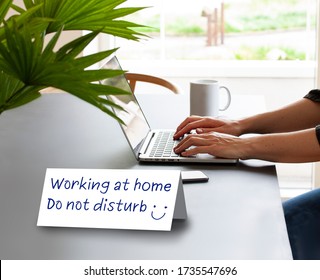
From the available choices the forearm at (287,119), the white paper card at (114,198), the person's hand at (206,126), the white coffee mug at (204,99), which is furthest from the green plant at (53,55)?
the white coffee mug at (204,99)

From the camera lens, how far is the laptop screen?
177 cm

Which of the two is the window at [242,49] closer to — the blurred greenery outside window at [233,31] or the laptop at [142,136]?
the blurred greenery outside window at [233,31]

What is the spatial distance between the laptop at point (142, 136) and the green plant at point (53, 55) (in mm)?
530

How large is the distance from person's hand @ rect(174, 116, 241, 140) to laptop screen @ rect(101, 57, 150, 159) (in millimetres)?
101

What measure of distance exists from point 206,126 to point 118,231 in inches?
27.5

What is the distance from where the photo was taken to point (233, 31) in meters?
4.34

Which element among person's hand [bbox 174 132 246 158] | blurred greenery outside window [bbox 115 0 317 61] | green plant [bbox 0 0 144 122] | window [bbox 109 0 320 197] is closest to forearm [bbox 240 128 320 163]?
person's hand [bbox 174 132 246 158]

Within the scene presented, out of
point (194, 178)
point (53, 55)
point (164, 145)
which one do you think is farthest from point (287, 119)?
point (53, 55)

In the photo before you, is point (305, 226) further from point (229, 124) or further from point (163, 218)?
point (163, 218)

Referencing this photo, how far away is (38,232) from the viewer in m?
1.31

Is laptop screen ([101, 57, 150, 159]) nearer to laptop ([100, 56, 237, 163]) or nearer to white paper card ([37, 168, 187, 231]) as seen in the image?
laptop ([100, 56, 237, 163])

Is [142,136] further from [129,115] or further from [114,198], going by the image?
[114,198]
